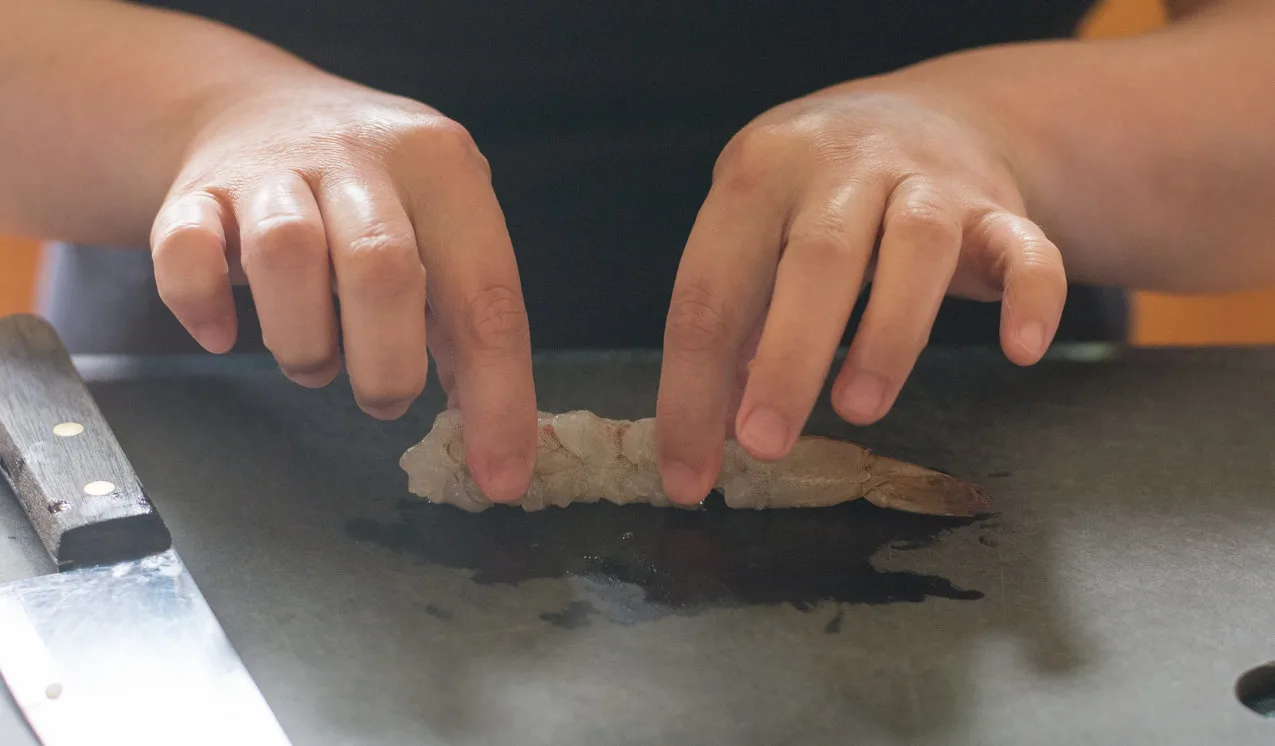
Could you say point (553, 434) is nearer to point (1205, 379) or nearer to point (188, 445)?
point (188, 445)

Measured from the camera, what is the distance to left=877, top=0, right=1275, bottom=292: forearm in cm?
89

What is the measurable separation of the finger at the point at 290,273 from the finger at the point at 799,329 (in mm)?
247

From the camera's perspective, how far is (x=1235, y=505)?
75 cm

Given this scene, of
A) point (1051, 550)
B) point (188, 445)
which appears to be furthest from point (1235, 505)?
point (188, 445)

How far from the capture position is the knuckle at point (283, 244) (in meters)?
0.61

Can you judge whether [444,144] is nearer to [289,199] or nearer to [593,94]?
[289,199]

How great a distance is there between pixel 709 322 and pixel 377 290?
0.20 m

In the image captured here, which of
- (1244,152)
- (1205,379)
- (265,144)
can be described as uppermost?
(265,144)

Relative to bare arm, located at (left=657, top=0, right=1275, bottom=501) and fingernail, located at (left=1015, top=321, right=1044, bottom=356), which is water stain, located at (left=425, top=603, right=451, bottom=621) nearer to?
bare arm, located at (left=657, top=0, right=1275, bottom=501)

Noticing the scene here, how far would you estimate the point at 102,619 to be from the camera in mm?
597

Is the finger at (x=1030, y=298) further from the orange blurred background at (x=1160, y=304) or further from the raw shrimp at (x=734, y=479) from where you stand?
the orange blurred background at (x=1160, y=304)

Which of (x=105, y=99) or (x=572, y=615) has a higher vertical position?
(x=105, y=99)

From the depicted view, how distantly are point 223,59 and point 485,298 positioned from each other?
0.37 m

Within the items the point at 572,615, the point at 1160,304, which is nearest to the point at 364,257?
the point at 572,615
